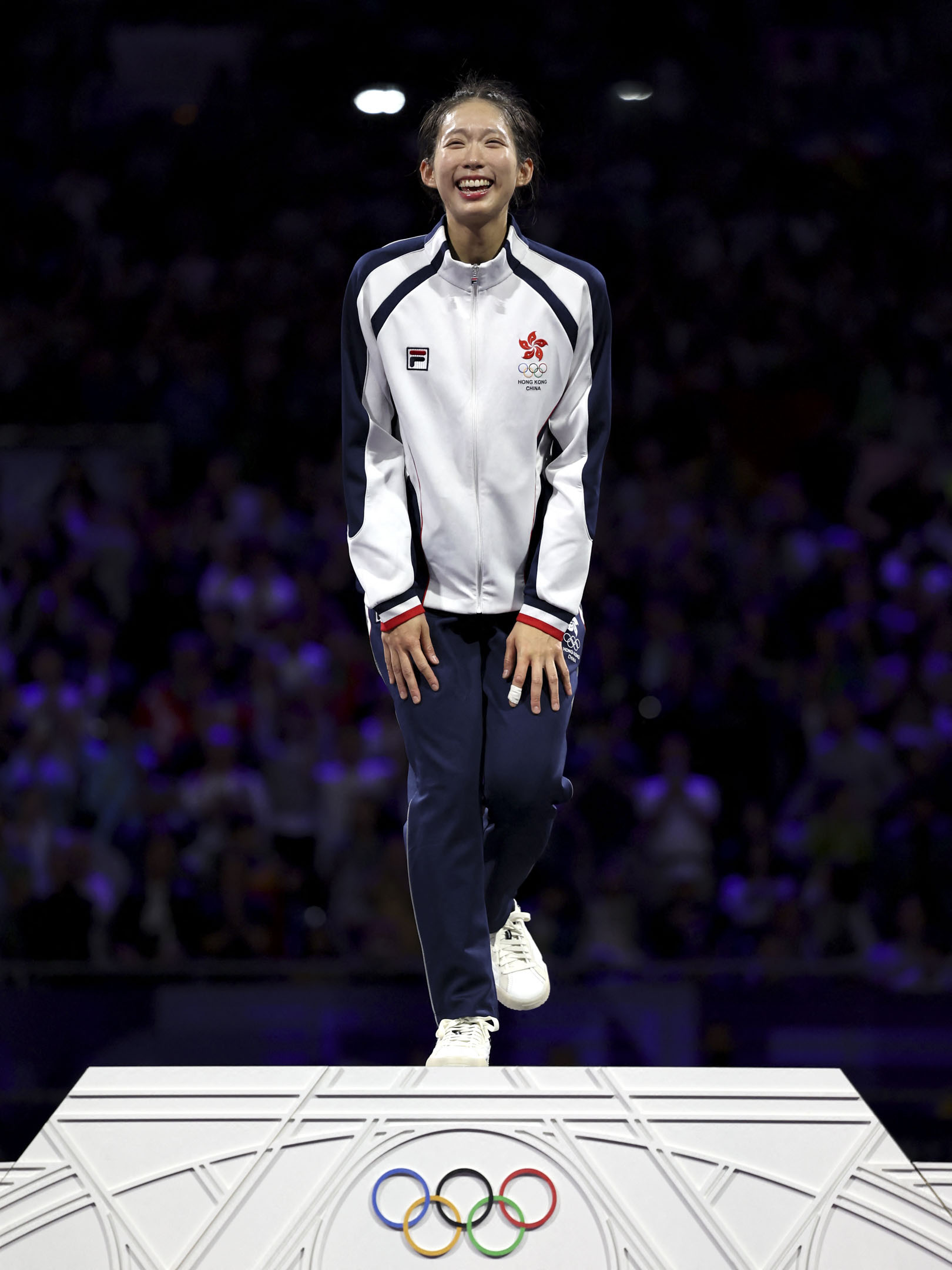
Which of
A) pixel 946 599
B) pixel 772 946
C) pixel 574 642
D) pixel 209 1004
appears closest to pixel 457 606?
pixel 574 642

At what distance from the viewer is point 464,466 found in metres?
2.18

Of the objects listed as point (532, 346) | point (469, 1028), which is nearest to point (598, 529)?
point (532, 346)

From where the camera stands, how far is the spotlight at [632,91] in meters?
5.77

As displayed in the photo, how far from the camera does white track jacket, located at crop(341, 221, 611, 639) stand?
2.18 m

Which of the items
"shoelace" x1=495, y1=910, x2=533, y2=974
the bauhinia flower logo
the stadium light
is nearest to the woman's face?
the bauhinia flower logo

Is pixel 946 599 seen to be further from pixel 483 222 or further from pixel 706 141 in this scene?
pixel 483 222

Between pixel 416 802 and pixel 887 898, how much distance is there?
3013mm

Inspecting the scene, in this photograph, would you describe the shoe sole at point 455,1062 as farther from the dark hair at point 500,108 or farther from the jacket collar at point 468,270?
the dark hair at point 500,108

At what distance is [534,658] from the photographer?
2184mm

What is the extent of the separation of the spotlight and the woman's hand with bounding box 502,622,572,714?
4364mm

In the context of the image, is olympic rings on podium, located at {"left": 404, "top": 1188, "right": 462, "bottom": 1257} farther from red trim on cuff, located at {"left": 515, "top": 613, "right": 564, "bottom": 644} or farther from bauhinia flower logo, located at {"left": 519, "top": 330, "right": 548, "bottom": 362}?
bauhinia flower logo, located at {"left": 519, "top": 330, "right": 548, "bottom": 362}

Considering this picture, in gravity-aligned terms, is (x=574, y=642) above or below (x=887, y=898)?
above

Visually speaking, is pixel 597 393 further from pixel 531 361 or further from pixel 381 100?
pixel 381 100

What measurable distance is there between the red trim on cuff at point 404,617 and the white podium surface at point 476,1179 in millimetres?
728
